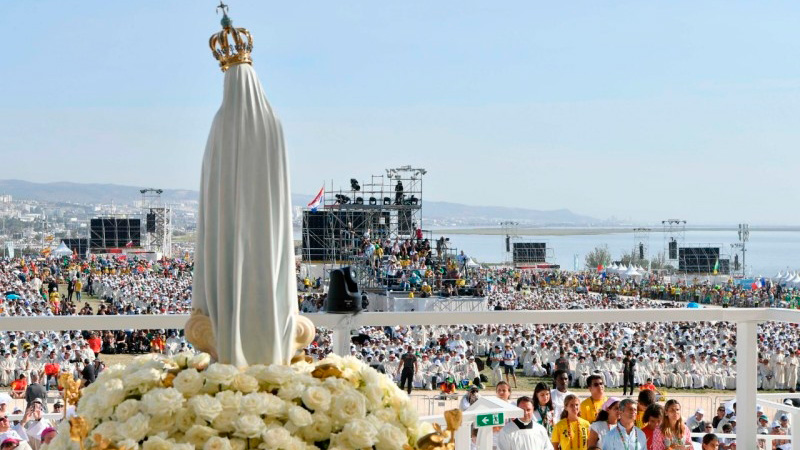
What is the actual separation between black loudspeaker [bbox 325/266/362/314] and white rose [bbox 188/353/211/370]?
1931mm

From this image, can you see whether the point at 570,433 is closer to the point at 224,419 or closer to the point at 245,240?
the point at 245,240

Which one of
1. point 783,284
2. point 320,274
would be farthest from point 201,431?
point 783,284

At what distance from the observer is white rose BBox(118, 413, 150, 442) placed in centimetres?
267

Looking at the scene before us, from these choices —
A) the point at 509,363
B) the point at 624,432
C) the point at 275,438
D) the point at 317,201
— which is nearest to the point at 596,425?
the point at 624,432

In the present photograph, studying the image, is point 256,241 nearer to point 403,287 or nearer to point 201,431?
point 201,431

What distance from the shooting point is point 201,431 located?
8.73ft

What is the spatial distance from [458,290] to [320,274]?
23.9 metres

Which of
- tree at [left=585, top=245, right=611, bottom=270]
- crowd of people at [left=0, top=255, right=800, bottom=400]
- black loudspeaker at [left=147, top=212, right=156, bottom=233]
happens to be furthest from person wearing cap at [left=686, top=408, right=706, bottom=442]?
tree at [left=585, top=245, right=611, bottom=270]

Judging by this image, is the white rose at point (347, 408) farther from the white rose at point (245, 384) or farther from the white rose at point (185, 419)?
the white rose at point (185, 419)

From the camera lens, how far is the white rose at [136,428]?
267 centimetres

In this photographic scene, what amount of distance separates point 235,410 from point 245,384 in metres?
0.11

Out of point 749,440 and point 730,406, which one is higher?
point 749,440

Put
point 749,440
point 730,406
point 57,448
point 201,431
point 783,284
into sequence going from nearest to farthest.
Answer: point 201,431 < point 57,448 < point 749,440 < point 730,406 < point 783,284

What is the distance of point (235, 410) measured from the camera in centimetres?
269
